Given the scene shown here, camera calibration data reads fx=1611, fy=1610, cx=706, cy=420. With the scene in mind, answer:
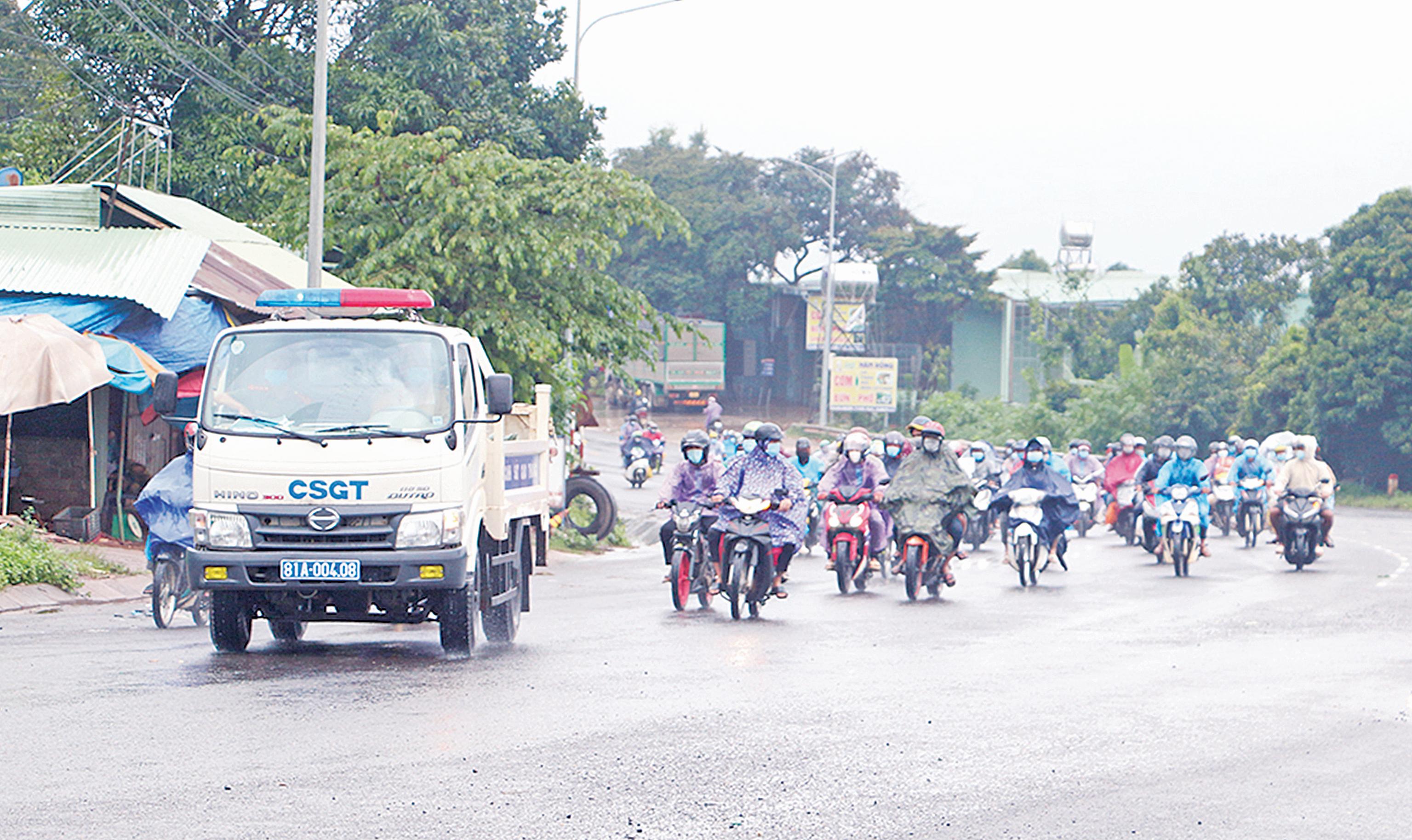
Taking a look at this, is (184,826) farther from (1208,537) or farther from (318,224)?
(1208,537)

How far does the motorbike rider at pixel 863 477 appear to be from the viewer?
59.5 feet

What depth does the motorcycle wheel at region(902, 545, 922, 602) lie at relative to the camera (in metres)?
16.6

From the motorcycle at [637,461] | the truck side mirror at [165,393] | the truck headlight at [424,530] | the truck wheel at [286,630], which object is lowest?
the motorcycle at [637,461]

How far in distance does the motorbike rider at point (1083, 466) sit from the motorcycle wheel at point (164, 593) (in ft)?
64.5

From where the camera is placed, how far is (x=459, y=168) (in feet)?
74.4

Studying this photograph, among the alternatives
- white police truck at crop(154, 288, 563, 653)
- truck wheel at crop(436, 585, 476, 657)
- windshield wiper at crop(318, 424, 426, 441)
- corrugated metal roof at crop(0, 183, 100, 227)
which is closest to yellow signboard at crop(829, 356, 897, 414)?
corrugated metal roof at crop(0, 183, 100, 227)

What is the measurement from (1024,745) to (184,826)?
3951 mm

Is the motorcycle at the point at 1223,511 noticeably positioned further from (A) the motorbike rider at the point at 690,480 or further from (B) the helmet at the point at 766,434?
(B) the helmet at the point at 766,434

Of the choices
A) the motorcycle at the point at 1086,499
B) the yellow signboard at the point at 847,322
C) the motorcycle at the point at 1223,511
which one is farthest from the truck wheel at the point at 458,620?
the yellow signboard at the point at 847,322

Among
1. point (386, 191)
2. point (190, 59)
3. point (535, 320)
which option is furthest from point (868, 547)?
point (190, 59)

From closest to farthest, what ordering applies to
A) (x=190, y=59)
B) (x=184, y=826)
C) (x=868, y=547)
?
(x=184, y=826)
(x=868, y=547)
(x=190, y=59)

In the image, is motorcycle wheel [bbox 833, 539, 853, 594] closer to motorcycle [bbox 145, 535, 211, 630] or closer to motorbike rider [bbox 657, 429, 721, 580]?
motorbike rider [bbox 657, 429, 721, 580]

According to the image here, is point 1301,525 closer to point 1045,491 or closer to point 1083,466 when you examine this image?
point 1045,491

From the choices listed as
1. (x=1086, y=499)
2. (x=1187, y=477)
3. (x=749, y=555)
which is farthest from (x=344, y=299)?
(x=1086, y=499)
